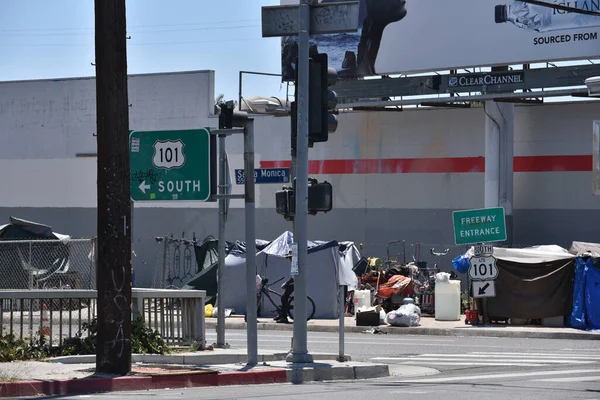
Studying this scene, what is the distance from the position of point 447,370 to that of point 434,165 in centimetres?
1824

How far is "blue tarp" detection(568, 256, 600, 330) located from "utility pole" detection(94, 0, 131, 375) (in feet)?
48.8

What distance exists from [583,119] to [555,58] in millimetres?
2421

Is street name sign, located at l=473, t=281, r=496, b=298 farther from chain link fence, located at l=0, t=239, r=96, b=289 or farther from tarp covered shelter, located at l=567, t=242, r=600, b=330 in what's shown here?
chain link fence, located at l=0, t=239, r=96, b=289

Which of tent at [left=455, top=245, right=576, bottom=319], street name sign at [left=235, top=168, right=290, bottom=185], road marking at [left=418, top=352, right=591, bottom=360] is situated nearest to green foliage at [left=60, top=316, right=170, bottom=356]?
street name sign at [left=235, top=168, right=290, bottom=185]

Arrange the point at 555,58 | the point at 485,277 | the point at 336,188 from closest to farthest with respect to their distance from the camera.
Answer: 1. the point at 485,277
2. the point at 555,58
3. the point at 336,188

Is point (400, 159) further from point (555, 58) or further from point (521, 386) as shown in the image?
point (521, 386)

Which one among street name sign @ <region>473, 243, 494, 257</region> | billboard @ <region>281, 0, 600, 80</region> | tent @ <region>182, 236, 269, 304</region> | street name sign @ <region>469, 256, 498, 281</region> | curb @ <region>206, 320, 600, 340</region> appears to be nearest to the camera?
curb @ <region>206, 320, 600, 340</region>

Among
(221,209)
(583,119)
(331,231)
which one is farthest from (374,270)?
(221,209)

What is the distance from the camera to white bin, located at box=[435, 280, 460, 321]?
28.1m

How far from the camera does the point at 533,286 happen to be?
87.1 ft

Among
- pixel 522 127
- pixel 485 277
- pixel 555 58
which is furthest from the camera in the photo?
pixel 522 127

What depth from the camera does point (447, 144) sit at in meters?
34.8

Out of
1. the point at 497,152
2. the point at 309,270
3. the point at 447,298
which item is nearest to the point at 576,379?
the point at 447,298

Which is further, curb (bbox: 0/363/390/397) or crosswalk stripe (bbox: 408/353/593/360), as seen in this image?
crosswalk stripe (bbox: 408/353/593/360)
